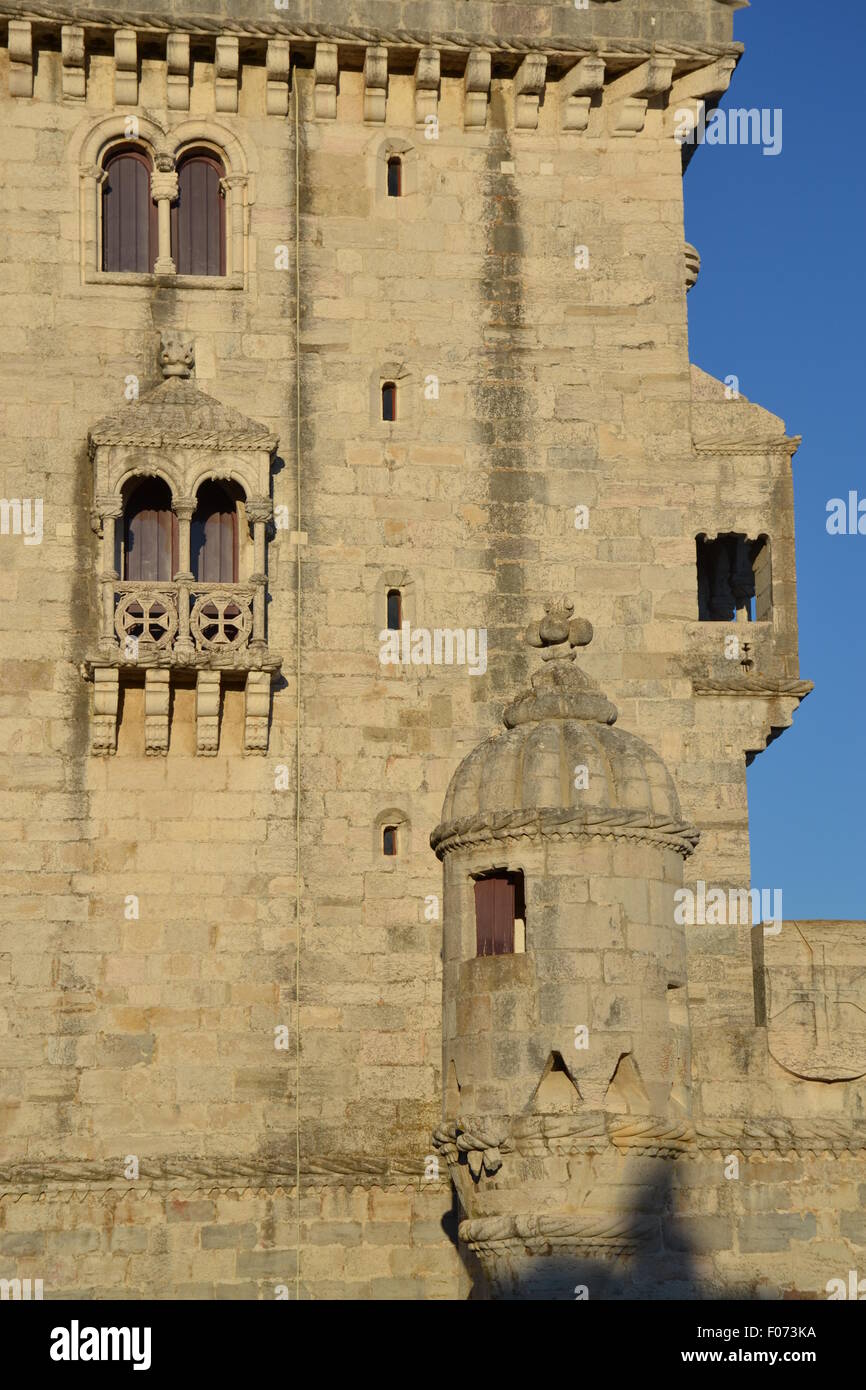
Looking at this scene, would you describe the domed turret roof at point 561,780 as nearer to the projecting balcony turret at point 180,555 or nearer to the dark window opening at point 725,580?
the projecting balcony turret at point 180,555

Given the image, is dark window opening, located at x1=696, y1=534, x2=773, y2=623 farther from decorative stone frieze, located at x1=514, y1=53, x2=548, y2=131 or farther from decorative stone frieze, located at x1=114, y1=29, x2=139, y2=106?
decorative stone frieze, located at x1=114, y1=29, x2=139, y2=106

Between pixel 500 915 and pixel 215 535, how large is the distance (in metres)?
6.62

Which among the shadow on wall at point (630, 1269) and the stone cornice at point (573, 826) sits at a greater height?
the stone cornice at point (573, 826)

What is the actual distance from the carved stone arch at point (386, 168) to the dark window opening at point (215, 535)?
398 cm

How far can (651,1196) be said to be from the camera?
1060 inches

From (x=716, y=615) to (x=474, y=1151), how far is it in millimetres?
10010

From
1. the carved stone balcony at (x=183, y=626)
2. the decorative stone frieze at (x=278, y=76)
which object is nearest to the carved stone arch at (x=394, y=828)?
the carved stone balcony at (x=183, y=626)

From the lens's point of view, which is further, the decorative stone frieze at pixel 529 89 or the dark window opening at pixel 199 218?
the decorative stone frieze at pixel 529 89

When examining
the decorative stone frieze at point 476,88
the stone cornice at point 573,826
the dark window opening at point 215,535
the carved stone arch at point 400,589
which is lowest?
the stone cornice at point 573,826

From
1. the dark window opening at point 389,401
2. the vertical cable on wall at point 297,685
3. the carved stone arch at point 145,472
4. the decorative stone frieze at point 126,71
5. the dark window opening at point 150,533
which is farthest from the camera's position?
the dark window opening at point 389,401

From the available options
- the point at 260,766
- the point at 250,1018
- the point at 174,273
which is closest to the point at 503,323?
the point at 174,273

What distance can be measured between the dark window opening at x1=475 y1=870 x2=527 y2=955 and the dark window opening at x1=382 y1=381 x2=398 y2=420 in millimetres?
6854

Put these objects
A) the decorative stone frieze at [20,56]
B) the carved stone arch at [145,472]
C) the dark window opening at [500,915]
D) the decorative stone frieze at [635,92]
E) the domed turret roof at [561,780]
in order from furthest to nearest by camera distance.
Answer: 1. the decorative stone frieze at [635,92]
2. the decorative stone frieze at [20,56]
3. the carved stone arch at [145,472]
4. the dark window opening at [500,915]
5. the domed turret roof at [561,780]

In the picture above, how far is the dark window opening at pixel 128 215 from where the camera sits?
32562 millimetres
